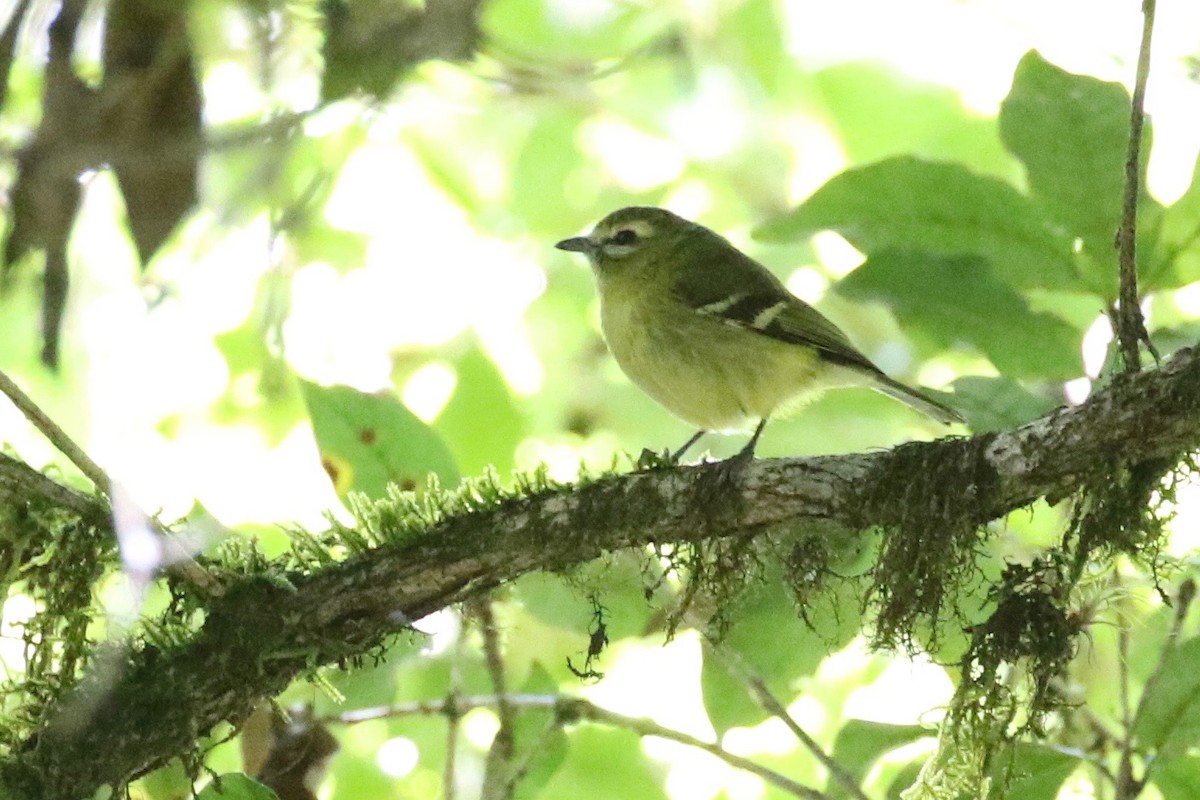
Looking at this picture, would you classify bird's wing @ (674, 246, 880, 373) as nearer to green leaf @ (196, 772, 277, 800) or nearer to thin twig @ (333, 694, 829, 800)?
thin twig @ (333, 694, 829, 800)

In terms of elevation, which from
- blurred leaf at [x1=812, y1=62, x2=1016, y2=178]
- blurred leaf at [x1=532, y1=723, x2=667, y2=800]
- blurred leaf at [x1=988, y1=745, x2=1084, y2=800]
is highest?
blurred leaf at [x1=812, y1=62, x2=1016, y2=178]

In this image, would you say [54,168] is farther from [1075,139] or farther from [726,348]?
[1075,139]

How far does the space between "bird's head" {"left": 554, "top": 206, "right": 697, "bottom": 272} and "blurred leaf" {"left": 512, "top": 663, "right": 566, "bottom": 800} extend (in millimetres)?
1624

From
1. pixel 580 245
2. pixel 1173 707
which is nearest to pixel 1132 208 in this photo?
pixel 1173 707

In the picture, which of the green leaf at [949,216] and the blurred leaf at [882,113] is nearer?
the green leaf at [949,216]

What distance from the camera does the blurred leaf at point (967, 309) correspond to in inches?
97.3

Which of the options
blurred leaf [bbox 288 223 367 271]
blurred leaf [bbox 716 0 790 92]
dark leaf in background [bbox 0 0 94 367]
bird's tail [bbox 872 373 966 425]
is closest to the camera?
dark leaf in background [bbox 0 0 94 367]

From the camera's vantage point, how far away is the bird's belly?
3.43 m

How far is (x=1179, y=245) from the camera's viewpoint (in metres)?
2.32

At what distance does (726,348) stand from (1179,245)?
136 centimetres

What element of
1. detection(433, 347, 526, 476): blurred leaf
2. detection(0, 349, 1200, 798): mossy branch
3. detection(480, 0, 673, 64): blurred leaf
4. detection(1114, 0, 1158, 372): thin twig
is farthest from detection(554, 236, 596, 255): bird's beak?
detection(1114, 0, 1158, 372): thin twig

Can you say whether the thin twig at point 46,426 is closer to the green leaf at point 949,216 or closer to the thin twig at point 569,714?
the thin twig at point 569,714

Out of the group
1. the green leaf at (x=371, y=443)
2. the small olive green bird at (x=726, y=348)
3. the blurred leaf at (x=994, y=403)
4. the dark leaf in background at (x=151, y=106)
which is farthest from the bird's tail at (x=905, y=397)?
the dark leaf in background at (x=151, y=106)

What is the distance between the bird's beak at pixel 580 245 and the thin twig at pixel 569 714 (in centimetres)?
178
